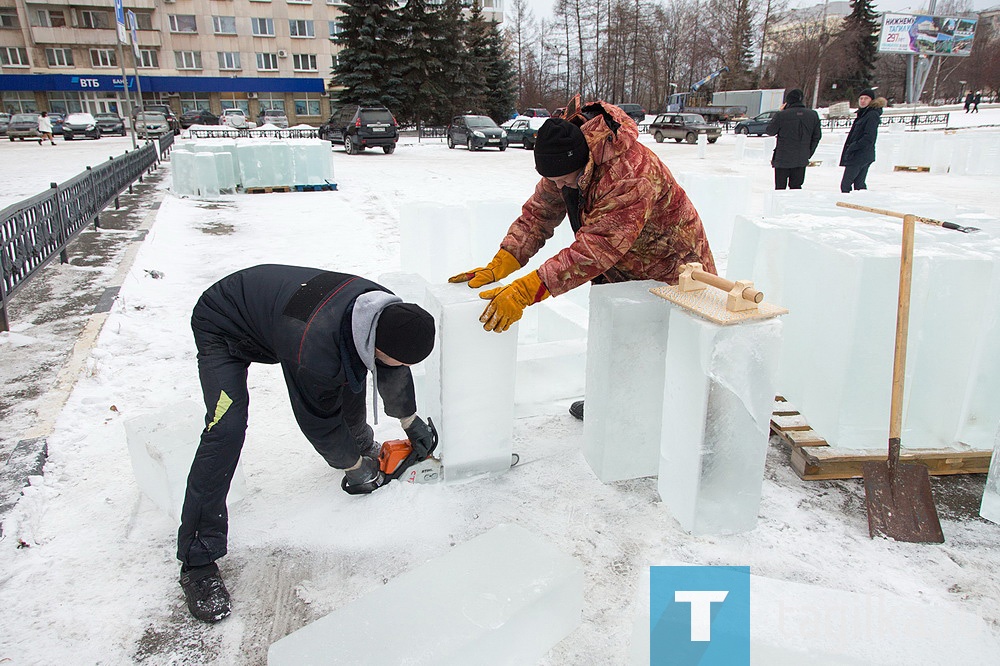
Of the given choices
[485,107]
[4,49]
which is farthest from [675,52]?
[4,49]

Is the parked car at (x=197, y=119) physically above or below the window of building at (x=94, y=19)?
below

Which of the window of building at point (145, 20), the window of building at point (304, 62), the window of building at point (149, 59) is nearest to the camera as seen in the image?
the window of building at point (145, 20)

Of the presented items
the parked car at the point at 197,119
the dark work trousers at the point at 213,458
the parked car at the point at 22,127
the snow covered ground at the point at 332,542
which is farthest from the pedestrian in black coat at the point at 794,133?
the parked car at the point at 197,119

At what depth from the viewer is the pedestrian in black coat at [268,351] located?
81.2 inches

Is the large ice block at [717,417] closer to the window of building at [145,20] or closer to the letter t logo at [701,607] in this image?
the letter t logo at [701,607]

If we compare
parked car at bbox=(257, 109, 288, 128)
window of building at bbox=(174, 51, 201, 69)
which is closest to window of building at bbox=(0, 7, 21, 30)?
window of building at bbox=(174, 51, 201, 69)

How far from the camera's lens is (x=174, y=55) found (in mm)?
42750

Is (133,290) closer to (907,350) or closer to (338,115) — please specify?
(907,350)

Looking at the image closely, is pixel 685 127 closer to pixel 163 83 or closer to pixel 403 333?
pixel 403 333

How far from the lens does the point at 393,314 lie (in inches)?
80.5

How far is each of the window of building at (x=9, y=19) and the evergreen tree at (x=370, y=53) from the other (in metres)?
25.7

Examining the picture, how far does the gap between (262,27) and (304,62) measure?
3372 millimetres

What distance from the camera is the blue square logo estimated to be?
5.74 ft

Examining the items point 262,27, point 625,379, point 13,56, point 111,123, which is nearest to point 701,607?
point 625,379
